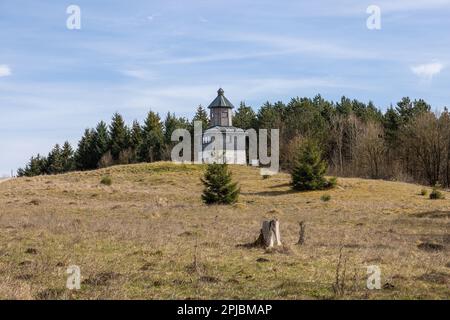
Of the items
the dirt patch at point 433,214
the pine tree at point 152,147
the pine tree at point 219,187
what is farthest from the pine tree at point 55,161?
the dirt patch at point 433,214

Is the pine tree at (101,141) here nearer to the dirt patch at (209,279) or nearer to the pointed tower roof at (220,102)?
the pointed tower roof at (220,102)

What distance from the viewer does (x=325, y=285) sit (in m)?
10.7

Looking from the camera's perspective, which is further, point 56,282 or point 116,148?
point 116,148

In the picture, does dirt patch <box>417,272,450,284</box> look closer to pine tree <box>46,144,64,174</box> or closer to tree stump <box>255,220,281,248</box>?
tree stump <box>255,220,281,248</box>

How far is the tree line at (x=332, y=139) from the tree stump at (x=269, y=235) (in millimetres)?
39158

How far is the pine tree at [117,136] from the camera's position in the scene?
9760 centimetres

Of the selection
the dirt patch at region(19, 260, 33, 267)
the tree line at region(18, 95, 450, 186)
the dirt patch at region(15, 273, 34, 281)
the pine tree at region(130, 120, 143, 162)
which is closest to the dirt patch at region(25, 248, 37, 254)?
the dirt patch at region(19, 260, 33, 267)

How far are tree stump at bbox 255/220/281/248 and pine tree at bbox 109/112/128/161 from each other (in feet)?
273

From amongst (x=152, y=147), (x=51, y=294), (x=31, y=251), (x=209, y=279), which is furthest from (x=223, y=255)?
(x=152, y=147)

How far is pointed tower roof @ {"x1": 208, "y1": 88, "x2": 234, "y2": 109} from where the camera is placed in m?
82.4

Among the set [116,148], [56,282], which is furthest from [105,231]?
[116,148]

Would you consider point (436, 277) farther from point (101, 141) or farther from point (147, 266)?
point (101, 141)

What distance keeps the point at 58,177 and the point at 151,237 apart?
163 feet
